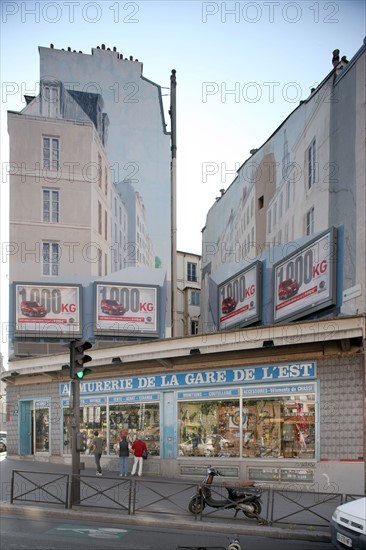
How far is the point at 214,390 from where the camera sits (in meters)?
17.7

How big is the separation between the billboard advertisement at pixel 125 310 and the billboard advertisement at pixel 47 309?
1.05 metres

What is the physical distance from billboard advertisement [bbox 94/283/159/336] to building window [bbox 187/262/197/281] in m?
17.5

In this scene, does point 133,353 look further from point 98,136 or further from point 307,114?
point 98,136

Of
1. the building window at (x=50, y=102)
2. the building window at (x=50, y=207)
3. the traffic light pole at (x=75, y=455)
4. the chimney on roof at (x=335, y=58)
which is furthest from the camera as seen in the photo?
the building window at (x=50, y=102)

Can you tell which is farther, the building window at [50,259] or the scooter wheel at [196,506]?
the building window at [50,259]

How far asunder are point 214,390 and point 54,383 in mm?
8309

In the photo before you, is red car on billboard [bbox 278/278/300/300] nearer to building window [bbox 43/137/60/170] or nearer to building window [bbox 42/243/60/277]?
building window [bbox 42/243/60/277]

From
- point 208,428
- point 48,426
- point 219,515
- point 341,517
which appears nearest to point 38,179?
point 48,426

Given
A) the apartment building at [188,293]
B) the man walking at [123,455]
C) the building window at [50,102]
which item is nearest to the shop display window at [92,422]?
the man walking at [123,455]

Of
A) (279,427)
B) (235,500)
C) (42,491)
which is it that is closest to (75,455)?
(42,491)

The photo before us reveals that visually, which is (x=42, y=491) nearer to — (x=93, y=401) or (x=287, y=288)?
(x=93, y=401)

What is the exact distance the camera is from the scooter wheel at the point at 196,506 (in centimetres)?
1152

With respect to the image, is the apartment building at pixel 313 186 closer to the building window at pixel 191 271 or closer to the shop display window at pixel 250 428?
the shop display window at pixel 250 428

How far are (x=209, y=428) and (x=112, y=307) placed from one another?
11.0 meters
